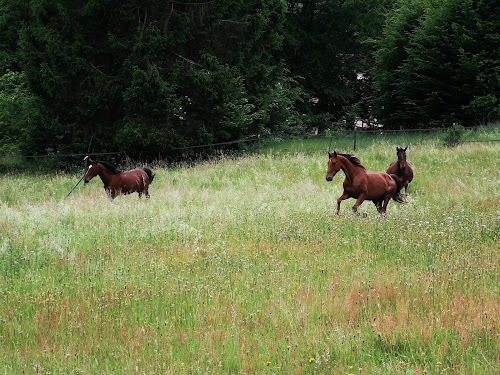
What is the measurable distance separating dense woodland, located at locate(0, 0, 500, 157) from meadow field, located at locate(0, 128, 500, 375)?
11.0 meters

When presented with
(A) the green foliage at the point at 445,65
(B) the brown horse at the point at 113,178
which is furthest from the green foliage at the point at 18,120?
(A) the green foliage at the point at 445,65

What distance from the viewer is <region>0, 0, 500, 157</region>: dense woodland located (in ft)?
70.2

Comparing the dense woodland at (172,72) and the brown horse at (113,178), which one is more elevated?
the dense woodland at (172,72)

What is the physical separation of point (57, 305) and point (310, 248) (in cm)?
385

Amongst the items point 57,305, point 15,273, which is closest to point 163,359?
point 57,305

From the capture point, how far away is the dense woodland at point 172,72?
21.4m

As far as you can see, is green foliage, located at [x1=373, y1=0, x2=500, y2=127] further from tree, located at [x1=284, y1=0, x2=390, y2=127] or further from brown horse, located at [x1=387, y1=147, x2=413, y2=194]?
brown horse, located at [x1=387, y1=147, x2=413, y2=194]

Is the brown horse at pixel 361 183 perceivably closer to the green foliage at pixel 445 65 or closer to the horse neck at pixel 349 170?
the horse neck at pixel 349 170

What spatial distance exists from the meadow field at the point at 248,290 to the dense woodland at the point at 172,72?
1100 cm

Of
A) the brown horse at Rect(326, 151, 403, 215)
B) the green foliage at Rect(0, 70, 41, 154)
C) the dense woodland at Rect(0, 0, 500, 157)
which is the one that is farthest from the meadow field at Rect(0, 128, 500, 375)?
the green foliage at Rect(0, 70, 41, 154)

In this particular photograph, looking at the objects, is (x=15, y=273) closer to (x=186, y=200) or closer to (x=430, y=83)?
(x=186, y=200)

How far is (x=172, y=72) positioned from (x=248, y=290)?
17.2 meters

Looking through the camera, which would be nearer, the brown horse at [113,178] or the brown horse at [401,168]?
the brown horse at [401,168]

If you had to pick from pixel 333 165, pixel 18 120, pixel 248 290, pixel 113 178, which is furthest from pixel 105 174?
pixel 18 120
